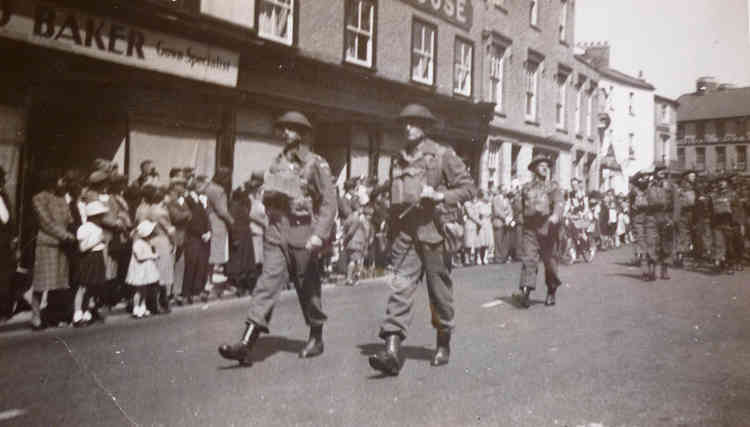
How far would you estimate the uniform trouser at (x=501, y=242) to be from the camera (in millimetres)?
16016

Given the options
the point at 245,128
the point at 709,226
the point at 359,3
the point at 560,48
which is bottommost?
the point at 709,226

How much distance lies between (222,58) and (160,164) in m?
2.54

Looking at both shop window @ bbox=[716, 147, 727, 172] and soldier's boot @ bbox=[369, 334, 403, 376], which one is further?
shop window @ bbox=[716, 147, 727, 172]

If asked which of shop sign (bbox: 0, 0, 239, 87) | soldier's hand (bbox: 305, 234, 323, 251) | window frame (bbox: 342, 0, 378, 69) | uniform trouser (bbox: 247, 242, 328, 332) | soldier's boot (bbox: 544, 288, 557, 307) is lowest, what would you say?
soldier's boot (bbox: 544, 288, 557, 307)

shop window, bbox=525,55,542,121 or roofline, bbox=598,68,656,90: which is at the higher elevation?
roofline, bbox=598,68,656,90

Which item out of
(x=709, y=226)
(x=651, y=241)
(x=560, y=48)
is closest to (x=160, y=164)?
(x=651, y=241)

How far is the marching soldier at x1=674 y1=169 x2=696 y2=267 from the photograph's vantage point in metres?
14.2

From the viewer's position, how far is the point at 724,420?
155 inches

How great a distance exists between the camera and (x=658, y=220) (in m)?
11.7

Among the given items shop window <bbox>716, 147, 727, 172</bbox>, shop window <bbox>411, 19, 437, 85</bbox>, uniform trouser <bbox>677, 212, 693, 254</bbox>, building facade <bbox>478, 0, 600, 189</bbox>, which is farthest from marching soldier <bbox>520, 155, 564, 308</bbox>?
shop window <bbox>716, 147, 727, 172</bbox>

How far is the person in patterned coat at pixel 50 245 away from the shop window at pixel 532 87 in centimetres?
2046

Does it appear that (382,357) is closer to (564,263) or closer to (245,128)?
(245,128)

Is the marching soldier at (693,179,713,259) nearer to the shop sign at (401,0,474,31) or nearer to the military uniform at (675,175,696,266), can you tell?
the military uniform at (675,175,696,266)

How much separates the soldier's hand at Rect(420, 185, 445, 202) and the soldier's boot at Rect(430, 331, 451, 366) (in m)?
1.18
